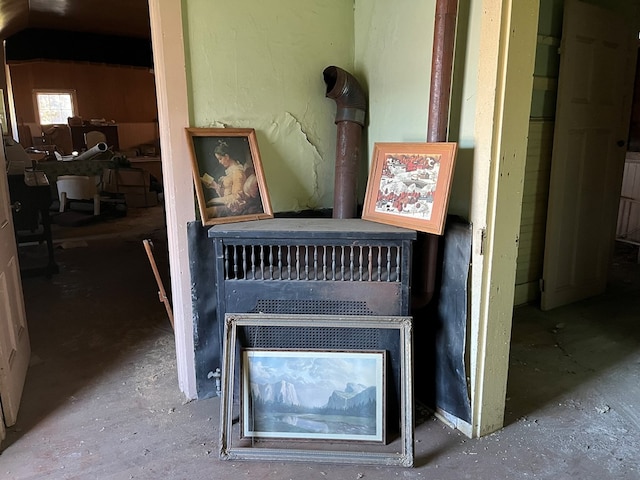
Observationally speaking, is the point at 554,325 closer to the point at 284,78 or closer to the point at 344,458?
the point at 344,458

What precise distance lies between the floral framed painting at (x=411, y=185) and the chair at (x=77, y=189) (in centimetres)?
510

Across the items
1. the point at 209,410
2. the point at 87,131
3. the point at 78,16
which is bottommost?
the point at 209,410

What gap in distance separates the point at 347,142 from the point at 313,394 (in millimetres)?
1106

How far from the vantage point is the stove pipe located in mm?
2215

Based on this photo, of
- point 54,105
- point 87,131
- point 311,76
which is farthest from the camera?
point 54,105

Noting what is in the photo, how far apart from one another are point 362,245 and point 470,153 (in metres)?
0.53

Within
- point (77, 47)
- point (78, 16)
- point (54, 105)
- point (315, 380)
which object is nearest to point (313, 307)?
point (315, 380)

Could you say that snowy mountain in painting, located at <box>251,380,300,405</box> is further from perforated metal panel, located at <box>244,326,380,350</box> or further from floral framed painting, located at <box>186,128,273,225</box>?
floral framed painting, located at <box>186,128,273,225</box>

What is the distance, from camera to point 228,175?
6.83ft

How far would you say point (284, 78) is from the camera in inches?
86.3

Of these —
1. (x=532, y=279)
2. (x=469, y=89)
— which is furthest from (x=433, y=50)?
(x=532, y=279)

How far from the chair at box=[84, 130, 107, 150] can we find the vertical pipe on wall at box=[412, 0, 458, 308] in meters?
8.74

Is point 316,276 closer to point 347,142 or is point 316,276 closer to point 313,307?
point 313,307

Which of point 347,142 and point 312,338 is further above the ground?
point 347,142
